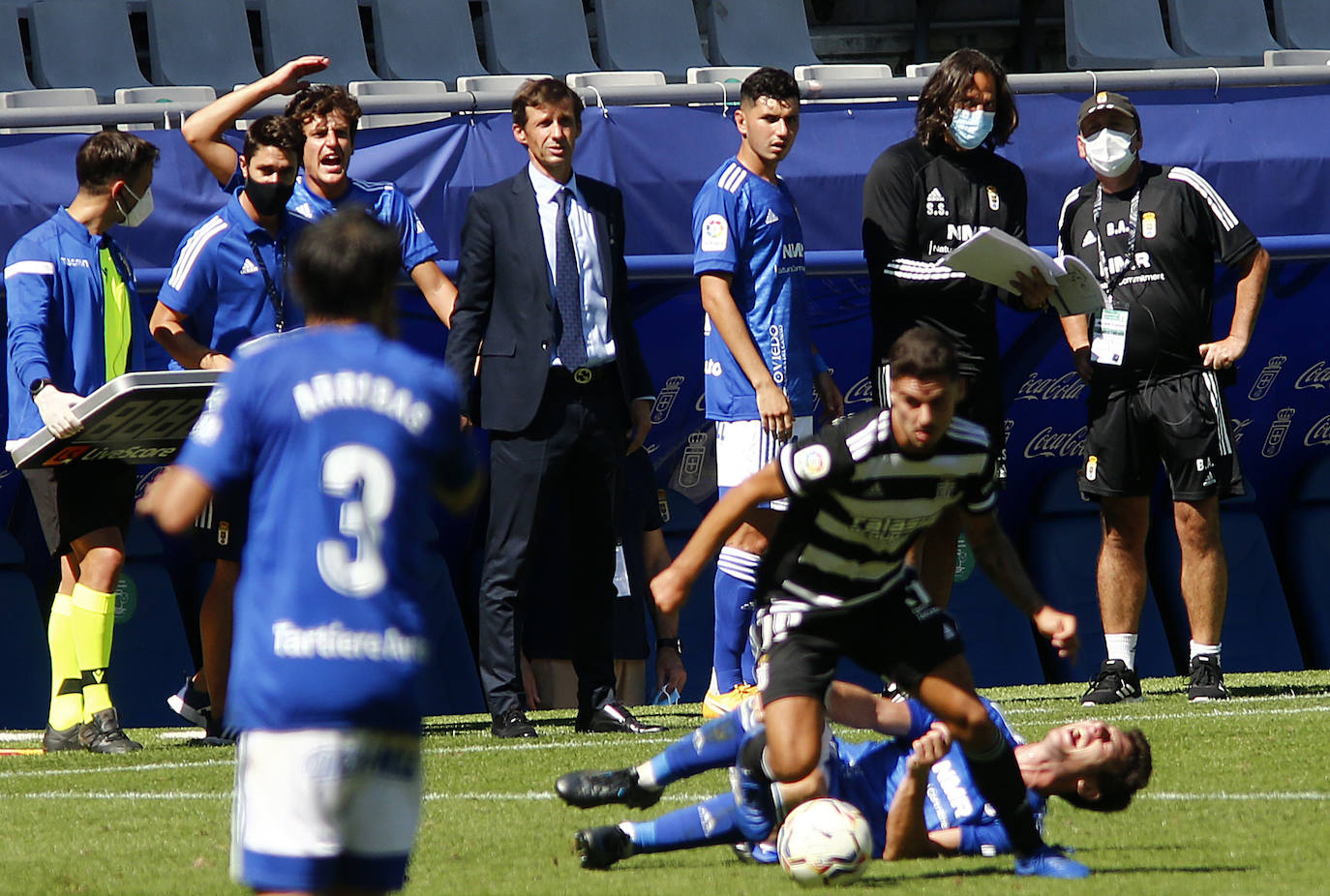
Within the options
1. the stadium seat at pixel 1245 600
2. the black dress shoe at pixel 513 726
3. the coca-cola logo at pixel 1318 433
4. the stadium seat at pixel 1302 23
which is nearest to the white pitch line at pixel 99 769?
the black dress shoe at pixel 513 726

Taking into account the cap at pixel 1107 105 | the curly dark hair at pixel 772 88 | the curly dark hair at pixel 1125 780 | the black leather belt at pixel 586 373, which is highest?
the curly dark hair at pixel 772 88

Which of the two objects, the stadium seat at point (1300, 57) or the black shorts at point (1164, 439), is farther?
the stadium seat at point (1300, 57)

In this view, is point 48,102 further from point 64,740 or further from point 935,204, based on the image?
point 935,204

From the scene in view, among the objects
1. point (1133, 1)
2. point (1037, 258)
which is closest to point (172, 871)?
point (1037, 258)

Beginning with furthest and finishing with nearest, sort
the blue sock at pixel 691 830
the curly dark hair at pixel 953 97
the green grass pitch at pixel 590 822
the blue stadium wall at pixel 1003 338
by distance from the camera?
the blue stadium wall at pixel 1003 338, the curly dark hair at pixel 953 97, the blue sock at pixel 691 830, the green grass pitch at pixel 590 822

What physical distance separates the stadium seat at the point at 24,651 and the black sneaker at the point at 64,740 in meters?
1.71

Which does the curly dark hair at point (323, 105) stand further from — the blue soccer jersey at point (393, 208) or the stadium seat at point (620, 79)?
the stadium seat at point (620, 79)

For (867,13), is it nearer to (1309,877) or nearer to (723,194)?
(723,194)

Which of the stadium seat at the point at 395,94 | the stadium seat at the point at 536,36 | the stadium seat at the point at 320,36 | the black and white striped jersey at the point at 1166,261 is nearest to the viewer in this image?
the black and white striped jersey at the point at 1166,261

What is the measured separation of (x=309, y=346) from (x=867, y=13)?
1348cm

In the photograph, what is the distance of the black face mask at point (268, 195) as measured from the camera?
6.47 meters

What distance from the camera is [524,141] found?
6.73 metres

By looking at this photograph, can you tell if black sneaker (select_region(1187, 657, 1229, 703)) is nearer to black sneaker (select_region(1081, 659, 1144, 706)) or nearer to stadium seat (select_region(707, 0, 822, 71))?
black sneaker (select_region(1081, 659, 1144, 706))

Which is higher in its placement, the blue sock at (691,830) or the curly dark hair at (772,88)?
the curly dark hair at (772,88)
